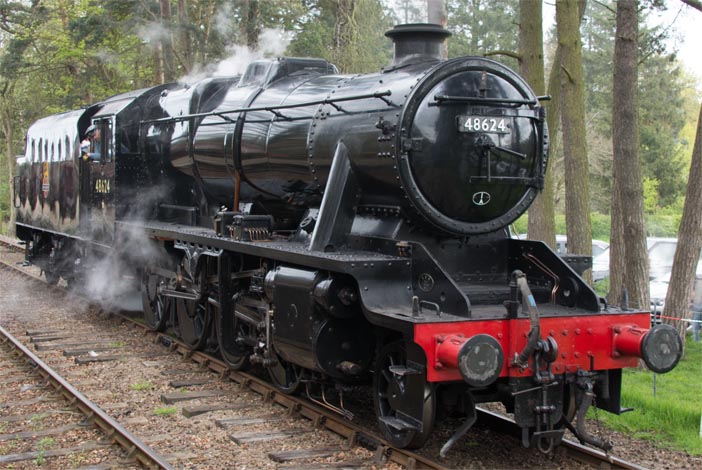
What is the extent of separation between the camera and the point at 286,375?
7.02 m

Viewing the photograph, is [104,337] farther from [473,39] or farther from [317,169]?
[473,39]

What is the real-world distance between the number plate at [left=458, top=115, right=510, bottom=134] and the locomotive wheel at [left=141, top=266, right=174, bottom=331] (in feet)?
17.6

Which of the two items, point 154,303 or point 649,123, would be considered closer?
point 154,303

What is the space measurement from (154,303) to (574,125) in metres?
6.07

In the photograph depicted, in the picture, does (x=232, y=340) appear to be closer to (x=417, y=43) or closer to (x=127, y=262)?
(x=127, y=262)

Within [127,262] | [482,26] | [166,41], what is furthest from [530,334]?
[482,26]

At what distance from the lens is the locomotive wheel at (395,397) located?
512cm

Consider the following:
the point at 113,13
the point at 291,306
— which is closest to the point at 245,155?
the point at 291,306

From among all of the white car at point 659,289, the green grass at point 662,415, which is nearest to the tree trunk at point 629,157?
the green grass at point 662,415

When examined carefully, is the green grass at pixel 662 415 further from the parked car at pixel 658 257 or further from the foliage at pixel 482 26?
the foliage at pixel 482 26

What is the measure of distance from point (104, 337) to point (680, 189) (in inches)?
1072

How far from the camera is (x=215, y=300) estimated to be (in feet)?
26.7

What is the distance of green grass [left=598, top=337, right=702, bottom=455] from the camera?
243 inches

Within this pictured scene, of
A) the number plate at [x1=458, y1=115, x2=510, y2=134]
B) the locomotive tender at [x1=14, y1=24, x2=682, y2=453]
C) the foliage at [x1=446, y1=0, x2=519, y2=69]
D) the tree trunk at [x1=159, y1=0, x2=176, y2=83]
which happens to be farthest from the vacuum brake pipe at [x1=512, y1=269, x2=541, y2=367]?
the foliage at [x1=446, y1=0, x2=519, y2=69]
